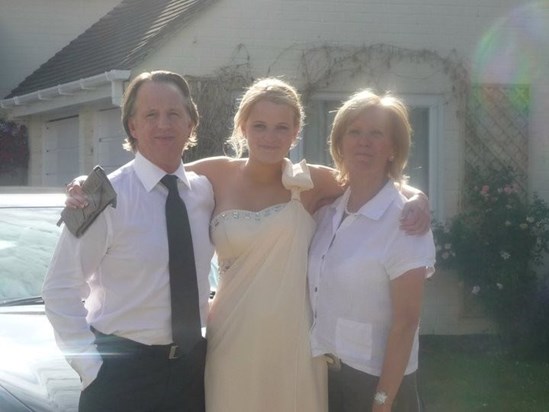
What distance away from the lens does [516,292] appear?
955 centimetres

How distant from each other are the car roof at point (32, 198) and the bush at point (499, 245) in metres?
4.86

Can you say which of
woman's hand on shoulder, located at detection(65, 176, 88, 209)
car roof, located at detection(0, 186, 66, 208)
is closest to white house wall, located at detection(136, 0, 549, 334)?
car roof, located at detection(0, 186, 66, 208)

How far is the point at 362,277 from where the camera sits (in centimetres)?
363

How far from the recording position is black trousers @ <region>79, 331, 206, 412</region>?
3391 mm

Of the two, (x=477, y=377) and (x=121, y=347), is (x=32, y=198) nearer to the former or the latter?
(x=121, y=347)

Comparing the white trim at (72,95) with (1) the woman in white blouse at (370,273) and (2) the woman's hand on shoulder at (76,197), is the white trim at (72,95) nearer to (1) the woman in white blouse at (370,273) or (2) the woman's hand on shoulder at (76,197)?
(1) the woman in white blouse at (370,273)

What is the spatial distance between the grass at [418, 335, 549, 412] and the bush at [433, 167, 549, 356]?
414 mm

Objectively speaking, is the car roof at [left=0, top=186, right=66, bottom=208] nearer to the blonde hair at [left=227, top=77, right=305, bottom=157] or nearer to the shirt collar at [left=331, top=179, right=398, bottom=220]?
the blonde hair at [left=227, top=77, right=305, bottom=157]

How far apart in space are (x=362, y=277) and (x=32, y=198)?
2413 mm

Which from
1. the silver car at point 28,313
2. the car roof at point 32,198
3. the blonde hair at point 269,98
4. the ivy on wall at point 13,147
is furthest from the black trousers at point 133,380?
the ivy on wall at point 13,147

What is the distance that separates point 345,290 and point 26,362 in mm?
1210

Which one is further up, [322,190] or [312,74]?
[312,74]

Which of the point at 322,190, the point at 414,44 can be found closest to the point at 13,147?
the point at 414,44

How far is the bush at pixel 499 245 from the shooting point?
953 centimetres
